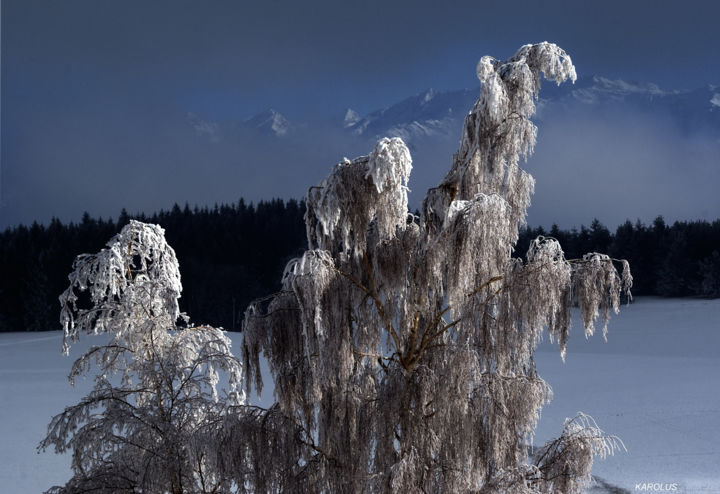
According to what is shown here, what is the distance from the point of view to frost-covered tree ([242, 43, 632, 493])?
12.1 feet

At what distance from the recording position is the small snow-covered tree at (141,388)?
4.97 m

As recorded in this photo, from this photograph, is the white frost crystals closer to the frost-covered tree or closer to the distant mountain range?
the frost-covered tree

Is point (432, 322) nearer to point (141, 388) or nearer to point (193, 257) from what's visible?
point (141, 388)

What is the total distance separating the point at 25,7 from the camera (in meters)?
29.0

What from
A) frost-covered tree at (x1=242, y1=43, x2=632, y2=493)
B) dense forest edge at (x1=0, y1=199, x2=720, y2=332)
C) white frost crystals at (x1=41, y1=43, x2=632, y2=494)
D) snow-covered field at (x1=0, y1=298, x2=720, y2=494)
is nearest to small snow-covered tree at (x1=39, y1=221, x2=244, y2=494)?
white frost crystals at (x1=41, y1=43, x2=632, y2=494)

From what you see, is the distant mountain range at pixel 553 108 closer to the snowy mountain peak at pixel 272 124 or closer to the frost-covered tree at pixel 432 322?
the snowy mountain peak at pixel 272 124

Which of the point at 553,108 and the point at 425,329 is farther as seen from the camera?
the point at 553,108

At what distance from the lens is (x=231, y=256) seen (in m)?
34.2

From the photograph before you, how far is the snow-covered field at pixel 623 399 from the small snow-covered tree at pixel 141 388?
5.95 metres

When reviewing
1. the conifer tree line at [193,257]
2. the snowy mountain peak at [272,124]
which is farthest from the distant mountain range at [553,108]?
the conifer tree line at [193,257]

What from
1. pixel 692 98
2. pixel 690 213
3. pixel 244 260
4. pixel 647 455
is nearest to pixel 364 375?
pixel 647 455

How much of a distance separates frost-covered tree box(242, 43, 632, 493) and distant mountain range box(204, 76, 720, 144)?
103560 millimetres

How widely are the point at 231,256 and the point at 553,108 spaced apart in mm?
119254

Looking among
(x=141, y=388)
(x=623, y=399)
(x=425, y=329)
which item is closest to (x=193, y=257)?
(x=623, y=399)
